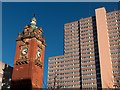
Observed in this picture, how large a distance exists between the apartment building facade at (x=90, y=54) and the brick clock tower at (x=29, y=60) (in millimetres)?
70179

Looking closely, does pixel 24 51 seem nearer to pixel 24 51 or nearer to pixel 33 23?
pixel 24 51

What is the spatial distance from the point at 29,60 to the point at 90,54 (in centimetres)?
8902

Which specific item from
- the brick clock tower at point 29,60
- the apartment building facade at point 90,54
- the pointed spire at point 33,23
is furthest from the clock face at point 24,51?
the apartment building facade at point 90,54

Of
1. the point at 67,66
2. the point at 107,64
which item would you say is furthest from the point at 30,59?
the point at 67,66

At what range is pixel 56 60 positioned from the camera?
14050 cm

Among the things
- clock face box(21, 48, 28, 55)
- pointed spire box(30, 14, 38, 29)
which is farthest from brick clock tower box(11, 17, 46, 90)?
pointed spire box(30, 14, 38, 29)

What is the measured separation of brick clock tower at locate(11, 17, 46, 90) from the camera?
1758 inches

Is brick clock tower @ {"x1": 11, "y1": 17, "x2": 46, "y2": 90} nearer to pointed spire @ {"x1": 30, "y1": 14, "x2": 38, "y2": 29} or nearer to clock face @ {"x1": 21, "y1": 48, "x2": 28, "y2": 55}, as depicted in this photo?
clock face @ {"x1": 21, "y1": 48, "x2": 28, "y2": 55}

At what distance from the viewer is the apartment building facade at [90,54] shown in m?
122

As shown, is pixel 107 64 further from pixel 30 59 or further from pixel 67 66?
pixel 30 59

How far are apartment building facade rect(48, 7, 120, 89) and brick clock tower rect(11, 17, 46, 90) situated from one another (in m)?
70.2

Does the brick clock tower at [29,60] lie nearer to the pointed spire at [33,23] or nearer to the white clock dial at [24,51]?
the white clock dial at [24,51]

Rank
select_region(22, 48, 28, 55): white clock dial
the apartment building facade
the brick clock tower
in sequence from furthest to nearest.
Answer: the apartment building facade
select_region(22, 48, 28, 55): white clock dial
the brick clock tower

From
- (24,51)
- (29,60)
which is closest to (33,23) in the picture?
(24,51)
